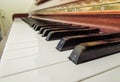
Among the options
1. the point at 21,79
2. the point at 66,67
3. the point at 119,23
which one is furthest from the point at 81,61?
the point at 119,23

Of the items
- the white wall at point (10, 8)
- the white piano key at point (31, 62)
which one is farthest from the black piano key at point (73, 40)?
the white wall at point (10, 8)

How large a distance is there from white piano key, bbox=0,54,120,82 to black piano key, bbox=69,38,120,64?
0.01m

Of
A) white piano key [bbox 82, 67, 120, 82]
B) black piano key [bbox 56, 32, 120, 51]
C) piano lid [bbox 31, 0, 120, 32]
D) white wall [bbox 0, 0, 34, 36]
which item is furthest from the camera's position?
white wall [bbox 0, 0, 34, 36]

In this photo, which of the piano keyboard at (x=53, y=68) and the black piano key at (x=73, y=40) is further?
the black piano key at (x=73, y=40)

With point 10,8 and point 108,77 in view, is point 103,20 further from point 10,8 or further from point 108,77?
point 10,8

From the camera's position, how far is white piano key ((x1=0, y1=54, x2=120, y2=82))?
0.35 meters

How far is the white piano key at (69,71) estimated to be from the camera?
35 centimetres

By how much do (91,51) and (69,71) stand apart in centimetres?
9

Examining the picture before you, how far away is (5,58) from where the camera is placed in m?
0.51

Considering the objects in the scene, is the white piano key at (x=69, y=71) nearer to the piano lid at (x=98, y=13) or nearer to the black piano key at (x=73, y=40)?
the black piano key at (x=73, y=40)

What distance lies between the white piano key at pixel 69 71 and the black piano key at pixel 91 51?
0.01 meters

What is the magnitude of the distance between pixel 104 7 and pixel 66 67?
0.46 meters

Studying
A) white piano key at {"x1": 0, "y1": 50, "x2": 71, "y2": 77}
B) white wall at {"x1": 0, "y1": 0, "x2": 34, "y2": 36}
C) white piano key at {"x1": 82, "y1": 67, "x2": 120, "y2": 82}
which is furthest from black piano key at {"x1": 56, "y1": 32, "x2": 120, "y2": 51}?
white wall at {"x1": 0, "y1": 0, "x2": 34, "y2": 36}

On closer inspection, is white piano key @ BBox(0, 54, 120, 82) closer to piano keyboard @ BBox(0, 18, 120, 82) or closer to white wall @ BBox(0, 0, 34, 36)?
piano keyboard @ BBox(0, 18, 120, 82)
